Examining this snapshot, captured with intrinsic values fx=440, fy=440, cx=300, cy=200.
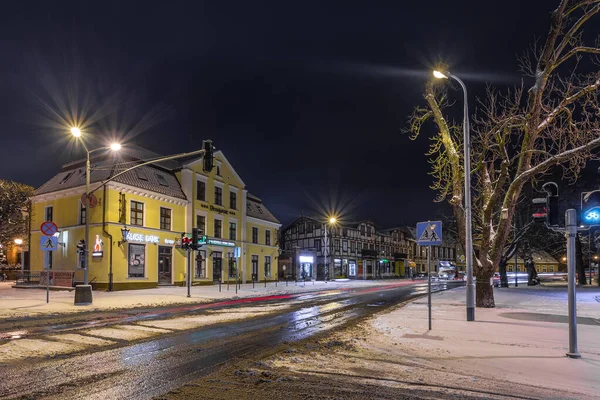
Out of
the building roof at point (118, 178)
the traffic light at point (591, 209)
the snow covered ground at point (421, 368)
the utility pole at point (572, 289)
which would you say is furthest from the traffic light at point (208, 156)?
the building roof at point (118, 178)

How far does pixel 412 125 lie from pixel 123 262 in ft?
68.4

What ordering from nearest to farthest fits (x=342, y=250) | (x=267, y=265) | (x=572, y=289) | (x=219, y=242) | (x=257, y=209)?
(x=572, y=289) → (x=219, y=242) → (x=267, y=265) → (x=257, y=209) → (x=342, y=250)

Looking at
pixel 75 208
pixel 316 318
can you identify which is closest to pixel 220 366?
pixel 316 318

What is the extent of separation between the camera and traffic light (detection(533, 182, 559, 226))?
848cm

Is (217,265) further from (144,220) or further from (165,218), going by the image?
(144,220)

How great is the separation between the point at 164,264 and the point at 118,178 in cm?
742

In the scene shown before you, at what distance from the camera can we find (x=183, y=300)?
21.2 metres

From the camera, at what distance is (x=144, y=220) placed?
30906 millimetres

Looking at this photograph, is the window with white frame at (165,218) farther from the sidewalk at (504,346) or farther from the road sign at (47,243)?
the sidewalk at (504,346)

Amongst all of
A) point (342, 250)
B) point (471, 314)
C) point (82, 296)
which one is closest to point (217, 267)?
point (82, 296)

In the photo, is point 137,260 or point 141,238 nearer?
point 137,260

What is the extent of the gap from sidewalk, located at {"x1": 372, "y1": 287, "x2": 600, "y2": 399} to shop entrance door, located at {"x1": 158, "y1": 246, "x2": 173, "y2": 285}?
21.6 metres

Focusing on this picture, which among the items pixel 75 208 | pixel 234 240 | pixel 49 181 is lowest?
pixel 234 240

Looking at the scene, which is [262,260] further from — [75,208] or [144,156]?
[75,208]
